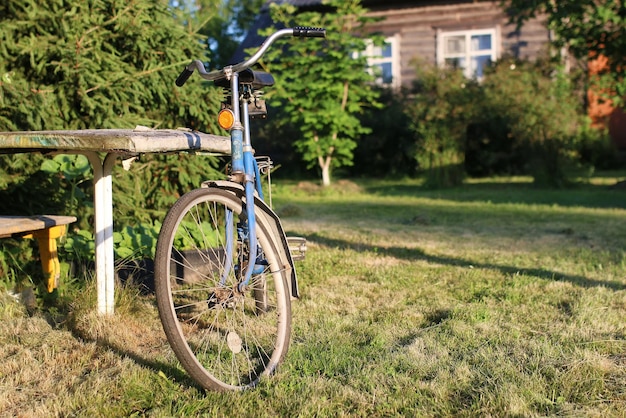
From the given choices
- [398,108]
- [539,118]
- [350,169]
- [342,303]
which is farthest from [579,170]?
[342,303]

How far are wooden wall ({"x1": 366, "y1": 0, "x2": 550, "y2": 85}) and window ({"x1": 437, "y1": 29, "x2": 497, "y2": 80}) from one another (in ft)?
0.49

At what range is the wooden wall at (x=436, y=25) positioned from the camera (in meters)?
17.7

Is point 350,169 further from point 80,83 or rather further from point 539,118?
point 80,83

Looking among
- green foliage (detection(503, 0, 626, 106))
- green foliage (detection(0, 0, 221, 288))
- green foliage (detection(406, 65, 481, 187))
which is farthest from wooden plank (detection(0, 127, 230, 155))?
green foliage (detection(406, 65, 481, 187))

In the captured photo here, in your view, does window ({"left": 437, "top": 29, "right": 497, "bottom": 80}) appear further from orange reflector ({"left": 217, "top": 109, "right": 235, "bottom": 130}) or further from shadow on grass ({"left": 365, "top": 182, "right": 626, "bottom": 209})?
orange reflector ({"left": 217, "top": 109, "right": 235, "bottom": 130})

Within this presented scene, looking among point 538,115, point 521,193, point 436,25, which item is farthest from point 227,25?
point 521,193

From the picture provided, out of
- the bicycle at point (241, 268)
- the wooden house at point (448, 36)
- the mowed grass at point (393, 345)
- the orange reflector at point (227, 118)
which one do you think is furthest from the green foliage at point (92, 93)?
the wooden house at point (448, 36)

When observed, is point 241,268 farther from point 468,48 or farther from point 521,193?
point 468,48

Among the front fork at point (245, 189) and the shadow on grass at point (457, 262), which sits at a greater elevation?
the front fork at point (245, 189)

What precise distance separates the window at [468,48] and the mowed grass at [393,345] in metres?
12.4

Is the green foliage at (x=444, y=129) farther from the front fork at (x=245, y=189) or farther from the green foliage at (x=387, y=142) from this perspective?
the front fork at (x=245, y=189)

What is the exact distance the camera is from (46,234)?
4000 mm

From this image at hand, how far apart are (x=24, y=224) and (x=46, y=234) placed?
36cm

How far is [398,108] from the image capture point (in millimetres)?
15820
